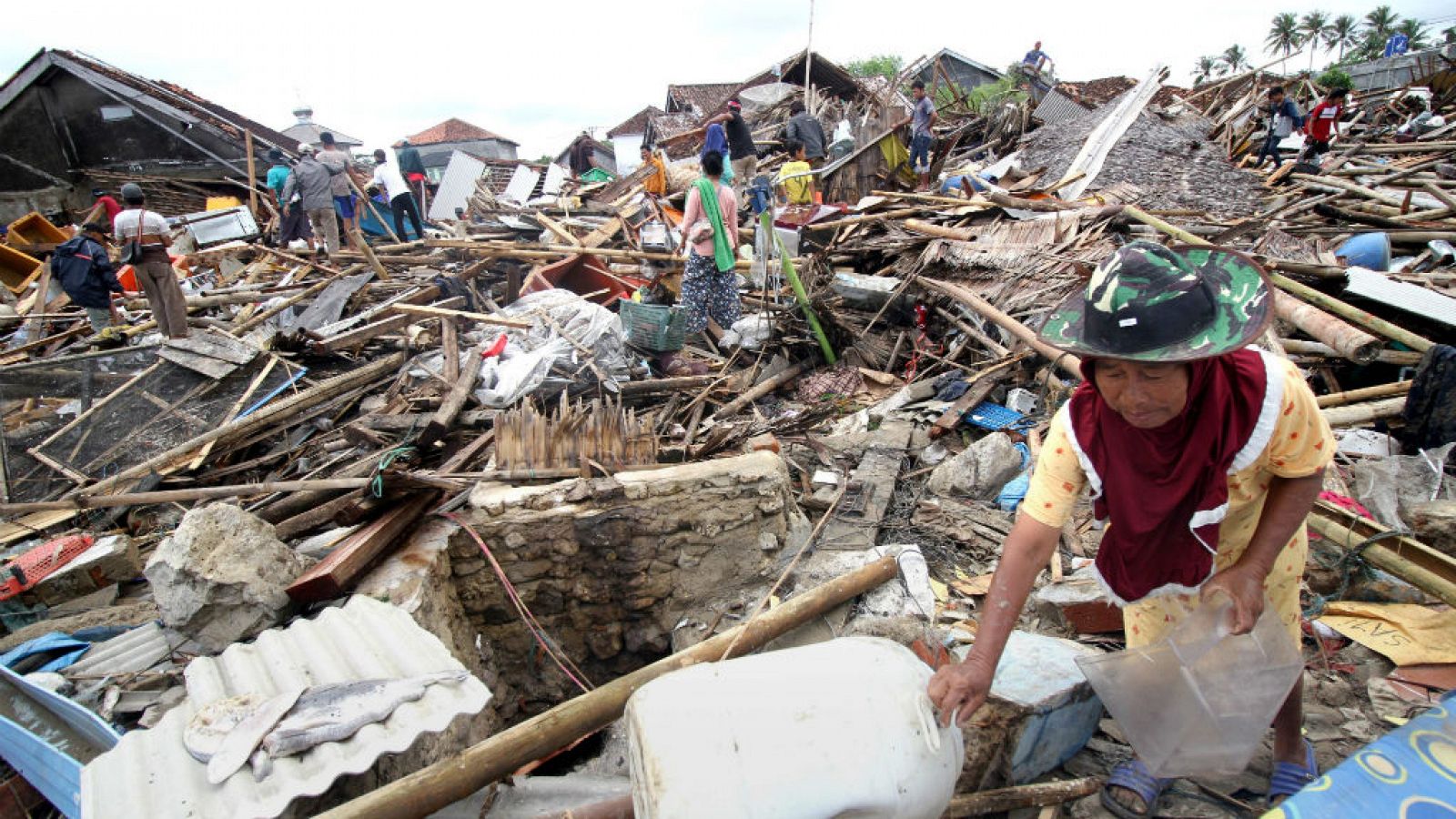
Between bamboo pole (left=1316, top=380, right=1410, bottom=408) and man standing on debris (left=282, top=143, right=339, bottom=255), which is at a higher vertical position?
man standing on debris (left=282, top=143, right=339, bottom=255)

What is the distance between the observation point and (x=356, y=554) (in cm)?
300

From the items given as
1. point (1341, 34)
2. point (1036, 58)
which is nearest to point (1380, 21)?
point (1341, 34)

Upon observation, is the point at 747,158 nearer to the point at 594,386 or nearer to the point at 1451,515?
the point at 594,386

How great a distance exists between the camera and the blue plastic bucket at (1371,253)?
5.86 m

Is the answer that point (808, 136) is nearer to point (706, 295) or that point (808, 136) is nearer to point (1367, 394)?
point (706, 295)

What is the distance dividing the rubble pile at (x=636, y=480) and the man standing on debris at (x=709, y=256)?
0.83 ft

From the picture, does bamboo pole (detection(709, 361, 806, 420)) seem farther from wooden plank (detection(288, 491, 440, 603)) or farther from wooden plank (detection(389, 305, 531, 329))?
wooden plank (detection(288, 491, 440, 603))

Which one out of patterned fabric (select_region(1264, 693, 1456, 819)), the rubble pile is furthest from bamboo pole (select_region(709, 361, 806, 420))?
patterned fabric (select_region(1264, 693, 1456, 819))

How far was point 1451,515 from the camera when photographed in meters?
2.86

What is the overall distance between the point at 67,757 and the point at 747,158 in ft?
35.7

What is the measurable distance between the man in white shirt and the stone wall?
10.6 metres

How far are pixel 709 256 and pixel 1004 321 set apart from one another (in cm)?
308

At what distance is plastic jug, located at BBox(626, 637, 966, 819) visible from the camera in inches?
53.3

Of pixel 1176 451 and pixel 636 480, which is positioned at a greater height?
pixel 1176 451
